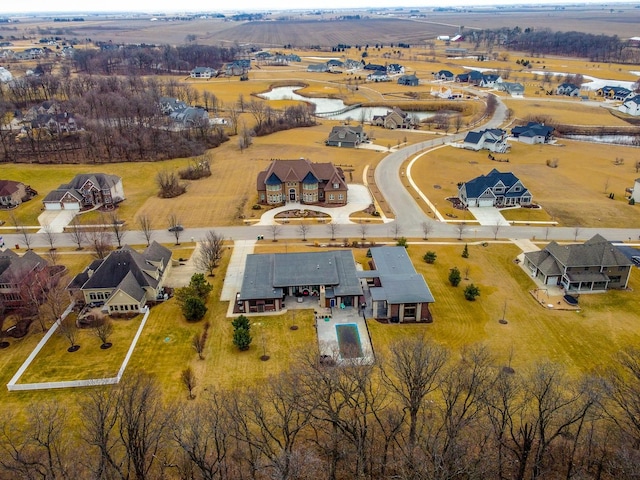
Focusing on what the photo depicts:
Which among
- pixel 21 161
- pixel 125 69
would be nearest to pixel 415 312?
pixel 21 161

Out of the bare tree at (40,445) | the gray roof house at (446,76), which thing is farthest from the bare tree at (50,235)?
the gray roof house at (446,76)

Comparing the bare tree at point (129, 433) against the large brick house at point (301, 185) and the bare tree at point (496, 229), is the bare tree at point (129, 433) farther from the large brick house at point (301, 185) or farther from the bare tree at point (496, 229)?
the bare tree at point (496, 229)

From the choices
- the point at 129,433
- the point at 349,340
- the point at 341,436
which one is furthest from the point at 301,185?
the point at 129,433

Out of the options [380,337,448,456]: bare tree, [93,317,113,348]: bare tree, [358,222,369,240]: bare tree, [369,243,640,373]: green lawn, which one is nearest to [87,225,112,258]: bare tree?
[93,317,113,348]: bare tree

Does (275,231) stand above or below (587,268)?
below

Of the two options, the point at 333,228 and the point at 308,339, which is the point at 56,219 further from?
the point at 308,339

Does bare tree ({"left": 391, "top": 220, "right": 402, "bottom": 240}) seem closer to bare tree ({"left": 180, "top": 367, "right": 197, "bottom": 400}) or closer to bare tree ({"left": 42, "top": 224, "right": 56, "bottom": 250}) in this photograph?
bare tree ({"left": 180, "top": 367, "right": 197, "bottom": 400})
